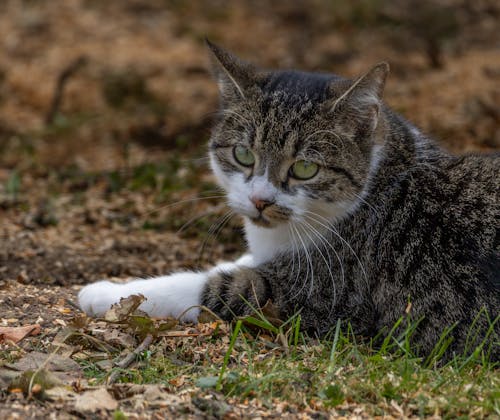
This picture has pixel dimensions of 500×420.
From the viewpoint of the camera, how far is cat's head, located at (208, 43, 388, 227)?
3.81m

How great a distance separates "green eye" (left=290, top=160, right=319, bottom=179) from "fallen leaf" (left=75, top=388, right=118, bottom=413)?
1449 millimetres

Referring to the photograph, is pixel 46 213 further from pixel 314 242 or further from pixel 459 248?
pixel 459 248

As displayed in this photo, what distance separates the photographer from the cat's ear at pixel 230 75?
Result: 161 inches

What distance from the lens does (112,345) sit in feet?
11.4

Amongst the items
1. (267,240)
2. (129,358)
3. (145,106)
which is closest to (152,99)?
(145,106)

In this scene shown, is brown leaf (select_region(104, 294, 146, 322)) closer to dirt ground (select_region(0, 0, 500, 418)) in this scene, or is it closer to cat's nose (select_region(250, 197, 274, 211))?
dirt ground (select_region(0, 0, 500, 418))

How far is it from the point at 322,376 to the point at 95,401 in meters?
0.91

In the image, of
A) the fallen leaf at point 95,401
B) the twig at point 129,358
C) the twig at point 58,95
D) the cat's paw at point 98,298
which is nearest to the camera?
the fallen leaf at point 95,401

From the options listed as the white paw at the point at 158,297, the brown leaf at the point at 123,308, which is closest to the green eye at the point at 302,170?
the white paw at the point at 158,297

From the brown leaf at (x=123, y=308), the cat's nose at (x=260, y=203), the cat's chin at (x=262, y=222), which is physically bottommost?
the brown leaf at (x=123, y=308)

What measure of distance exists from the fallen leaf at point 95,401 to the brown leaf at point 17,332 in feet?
2.29

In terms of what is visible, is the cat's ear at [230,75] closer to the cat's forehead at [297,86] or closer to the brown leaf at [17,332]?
the cat's forehead at [297,86]

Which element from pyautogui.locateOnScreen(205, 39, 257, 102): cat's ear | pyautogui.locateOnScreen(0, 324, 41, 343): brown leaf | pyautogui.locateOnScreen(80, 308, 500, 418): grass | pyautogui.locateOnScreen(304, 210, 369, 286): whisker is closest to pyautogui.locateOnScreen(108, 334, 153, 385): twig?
pyautogui.locateOnScreen(80, 308, 500, 418): grass

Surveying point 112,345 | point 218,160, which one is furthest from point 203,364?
point 218,160
